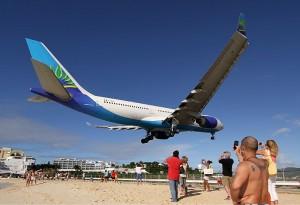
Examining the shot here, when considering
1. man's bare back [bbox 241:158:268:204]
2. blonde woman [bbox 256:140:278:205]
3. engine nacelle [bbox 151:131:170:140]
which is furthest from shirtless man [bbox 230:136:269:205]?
engine nacelle [bbox 151:131:170:140]

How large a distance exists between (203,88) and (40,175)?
143ft

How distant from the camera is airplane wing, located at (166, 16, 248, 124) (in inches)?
1264

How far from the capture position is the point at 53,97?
31953mm

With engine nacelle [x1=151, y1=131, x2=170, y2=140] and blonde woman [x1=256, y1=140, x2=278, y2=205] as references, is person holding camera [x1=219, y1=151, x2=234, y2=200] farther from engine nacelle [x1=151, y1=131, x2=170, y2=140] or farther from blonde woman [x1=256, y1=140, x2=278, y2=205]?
engine nacelle [x1=151, y1=131, x2=170, y2=140]

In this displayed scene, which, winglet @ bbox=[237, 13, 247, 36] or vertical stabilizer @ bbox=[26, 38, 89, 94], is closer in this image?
winglet @ bbox=[237, 13, 247, 36]

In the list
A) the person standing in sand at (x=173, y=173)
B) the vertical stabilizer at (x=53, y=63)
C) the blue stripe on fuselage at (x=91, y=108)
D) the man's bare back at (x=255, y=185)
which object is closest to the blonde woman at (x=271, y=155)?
the person standing in sand at (x=173, y=173)

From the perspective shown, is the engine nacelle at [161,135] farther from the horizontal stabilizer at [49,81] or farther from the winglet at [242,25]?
the winglet at [242,25]

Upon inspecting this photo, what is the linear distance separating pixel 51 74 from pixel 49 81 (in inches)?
26.7

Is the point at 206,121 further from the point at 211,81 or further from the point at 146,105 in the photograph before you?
the point at 146,105

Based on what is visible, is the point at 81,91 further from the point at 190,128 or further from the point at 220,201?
the point at 220,201

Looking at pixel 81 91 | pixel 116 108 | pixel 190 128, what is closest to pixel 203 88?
pixel 190 128

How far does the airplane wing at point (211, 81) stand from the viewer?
32.1 metres

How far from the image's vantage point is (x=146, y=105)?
37.0 metres

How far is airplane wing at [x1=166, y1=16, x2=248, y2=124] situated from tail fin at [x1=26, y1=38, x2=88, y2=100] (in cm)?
935
